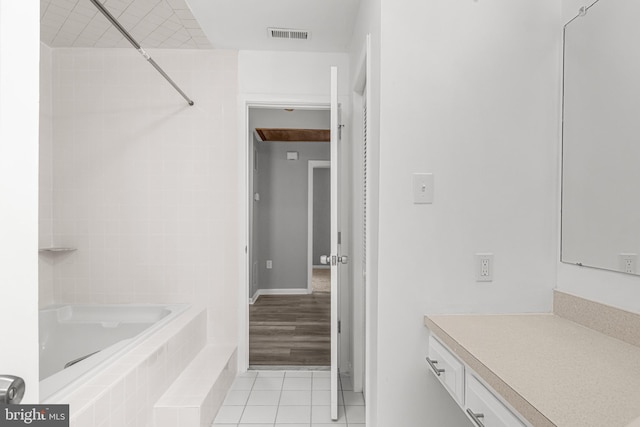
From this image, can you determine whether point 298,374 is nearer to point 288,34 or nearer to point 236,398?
point 236,398

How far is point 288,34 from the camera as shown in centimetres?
262

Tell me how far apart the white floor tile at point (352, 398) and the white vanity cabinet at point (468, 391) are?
3.55 feet

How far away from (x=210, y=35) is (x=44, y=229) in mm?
1847

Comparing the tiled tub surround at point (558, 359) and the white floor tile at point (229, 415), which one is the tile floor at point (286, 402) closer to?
the white floor tile at point (229, 415)

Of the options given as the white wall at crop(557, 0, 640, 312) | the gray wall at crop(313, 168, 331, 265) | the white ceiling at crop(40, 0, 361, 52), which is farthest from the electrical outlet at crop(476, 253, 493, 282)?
the gray wall at crop(313, 168, 331, 265)

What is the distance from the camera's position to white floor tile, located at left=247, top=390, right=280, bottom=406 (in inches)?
93.3

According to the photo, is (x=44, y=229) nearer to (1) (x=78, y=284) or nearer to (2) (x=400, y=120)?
(1) (x=78, y=284)

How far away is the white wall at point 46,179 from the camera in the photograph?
2707mm

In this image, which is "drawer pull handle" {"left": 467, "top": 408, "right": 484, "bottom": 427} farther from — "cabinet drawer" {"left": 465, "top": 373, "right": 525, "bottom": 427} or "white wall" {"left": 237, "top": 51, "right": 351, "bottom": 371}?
"white wall" {"left": 237, "top": 51, "right": 351, "bottom": 371}

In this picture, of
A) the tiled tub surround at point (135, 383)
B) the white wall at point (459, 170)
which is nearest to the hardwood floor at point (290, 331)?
the tiled tub surround at point (135, 383)

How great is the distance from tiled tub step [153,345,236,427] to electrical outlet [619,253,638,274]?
6.30 feet

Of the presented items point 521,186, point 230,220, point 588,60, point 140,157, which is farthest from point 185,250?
point 588,60

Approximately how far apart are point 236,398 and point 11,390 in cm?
209

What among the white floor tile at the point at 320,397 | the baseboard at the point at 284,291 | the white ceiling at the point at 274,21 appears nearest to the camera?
the white ceiling at the point at 274,21
